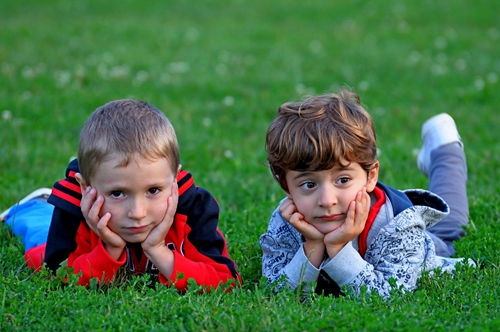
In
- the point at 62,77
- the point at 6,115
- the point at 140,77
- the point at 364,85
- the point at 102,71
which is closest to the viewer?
the point at 6,115

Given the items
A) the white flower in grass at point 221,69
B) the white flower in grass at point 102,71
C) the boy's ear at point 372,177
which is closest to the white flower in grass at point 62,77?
the white flower in grass at point 102,71

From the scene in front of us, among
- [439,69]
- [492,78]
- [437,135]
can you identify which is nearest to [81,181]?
[437,135]

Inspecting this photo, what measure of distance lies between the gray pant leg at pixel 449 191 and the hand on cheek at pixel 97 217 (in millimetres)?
2312

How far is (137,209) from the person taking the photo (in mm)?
3750

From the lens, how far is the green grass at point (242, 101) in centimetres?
355

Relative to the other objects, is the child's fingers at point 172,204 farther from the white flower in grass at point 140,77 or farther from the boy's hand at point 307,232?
the white flower in grass at point 140,77

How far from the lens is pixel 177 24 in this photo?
15961mm

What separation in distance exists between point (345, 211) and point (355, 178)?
0.67ft

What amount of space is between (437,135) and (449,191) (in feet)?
1.88

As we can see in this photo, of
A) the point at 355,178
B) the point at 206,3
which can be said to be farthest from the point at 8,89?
the point at 206,3

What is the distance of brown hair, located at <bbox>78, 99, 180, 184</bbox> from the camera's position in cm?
374

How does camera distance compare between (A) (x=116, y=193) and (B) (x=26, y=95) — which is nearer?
(A) (x=116, y=193)

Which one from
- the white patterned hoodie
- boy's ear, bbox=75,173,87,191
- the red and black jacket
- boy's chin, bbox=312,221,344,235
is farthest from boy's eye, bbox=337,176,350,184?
boy's ear, bbox=75,173,87,191

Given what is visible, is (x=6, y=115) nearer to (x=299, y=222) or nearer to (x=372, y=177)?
(x=299, y=222)
